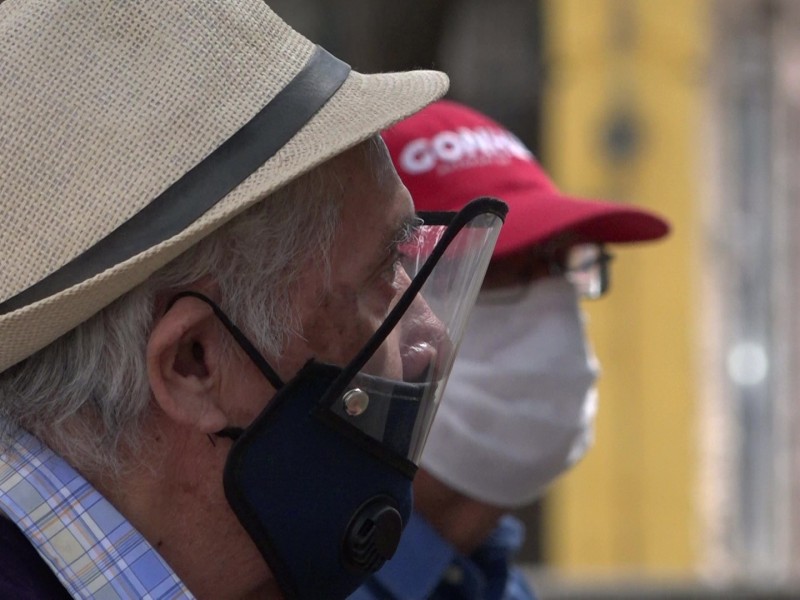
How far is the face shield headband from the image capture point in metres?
1.58

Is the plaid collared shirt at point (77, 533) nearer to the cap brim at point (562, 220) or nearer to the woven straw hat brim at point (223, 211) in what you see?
the woven straw hat brim at point (223, 211)

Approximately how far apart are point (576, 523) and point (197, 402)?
5.38 metres

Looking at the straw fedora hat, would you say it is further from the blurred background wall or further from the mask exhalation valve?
the blurred background wall

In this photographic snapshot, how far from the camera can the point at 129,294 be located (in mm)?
1536

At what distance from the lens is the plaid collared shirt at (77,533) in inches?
58.7

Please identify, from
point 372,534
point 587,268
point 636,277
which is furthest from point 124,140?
point 636,277

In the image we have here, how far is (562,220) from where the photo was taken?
2561 millimetres

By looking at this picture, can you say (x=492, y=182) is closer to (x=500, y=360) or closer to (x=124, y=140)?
(x=500, y=360)

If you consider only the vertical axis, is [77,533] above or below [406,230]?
below

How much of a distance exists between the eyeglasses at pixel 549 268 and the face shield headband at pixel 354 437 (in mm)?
964

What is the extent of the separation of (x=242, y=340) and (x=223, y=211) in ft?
0.59

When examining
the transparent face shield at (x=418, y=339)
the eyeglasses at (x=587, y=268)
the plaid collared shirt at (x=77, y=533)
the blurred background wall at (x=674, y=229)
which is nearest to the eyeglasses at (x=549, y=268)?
the eyeglasses at (x=587, y=268)

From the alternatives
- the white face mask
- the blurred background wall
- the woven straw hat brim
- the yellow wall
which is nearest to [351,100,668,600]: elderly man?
the white face mask

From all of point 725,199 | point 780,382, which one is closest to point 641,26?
point 725,199
